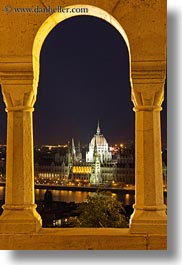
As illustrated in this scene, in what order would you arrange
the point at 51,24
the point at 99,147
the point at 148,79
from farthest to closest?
→ the point at 99,147 → the point at 51,24 → the point at 148,79

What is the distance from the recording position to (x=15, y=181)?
4.13m

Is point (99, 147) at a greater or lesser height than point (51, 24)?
lesser

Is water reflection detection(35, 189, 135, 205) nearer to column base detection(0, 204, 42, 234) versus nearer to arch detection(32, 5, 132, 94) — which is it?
column base detection(0, 204, 42, 234)

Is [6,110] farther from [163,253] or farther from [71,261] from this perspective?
[163,253]

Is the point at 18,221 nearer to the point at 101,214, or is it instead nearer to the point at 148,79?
the point at 148,79

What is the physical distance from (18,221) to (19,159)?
52 cm

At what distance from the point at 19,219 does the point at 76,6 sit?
73.5 inches

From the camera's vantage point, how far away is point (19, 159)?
4.13 metres

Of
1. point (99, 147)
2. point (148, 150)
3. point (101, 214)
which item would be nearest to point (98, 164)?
point (99, 147)

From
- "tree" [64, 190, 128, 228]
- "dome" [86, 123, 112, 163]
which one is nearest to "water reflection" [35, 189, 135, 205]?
"dome" [86, 123, 112, 163]

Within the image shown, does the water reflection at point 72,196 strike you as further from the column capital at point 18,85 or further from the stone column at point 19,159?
the column capital at point 18,85

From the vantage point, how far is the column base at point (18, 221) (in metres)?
4.12

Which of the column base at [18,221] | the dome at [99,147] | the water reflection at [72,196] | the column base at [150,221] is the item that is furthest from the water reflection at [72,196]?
the column base at [150,221]

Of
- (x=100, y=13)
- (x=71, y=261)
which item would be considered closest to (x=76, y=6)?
(x=100, y=13)
